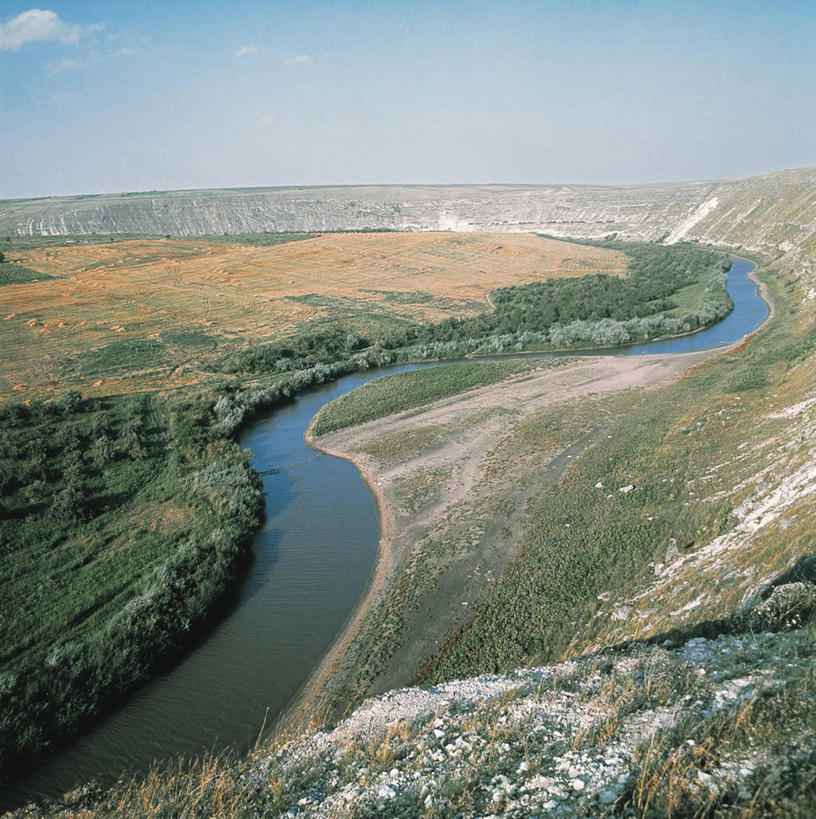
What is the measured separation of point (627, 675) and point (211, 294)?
6585cm

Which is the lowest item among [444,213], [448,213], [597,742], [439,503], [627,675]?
[439,503]

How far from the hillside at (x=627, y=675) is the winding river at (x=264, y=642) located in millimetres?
1782

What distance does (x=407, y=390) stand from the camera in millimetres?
34969

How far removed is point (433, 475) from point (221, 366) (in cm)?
2461

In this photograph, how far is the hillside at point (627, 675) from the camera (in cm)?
570

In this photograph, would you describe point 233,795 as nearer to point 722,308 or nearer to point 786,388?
point 786,388

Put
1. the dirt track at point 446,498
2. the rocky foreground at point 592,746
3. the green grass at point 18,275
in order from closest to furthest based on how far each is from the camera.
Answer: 1. the rocky foreground at point 592,746
2. the dirt track at point 446,498
3. the green grass at point 18,275

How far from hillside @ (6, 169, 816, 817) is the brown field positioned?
32.0m

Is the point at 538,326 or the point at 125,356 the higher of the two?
the point at 538,326

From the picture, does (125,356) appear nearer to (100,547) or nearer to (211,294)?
(211,294)

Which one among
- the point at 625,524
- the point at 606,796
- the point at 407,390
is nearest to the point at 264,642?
the point at 625,524

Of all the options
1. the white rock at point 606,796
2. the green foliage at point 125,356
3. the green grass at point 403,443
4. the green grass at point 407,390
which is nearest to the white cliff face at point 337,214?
the green grass at point 407,390

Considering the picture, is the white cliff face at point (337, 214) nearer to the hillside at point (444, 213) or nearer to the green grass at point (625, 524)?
the hillside at point (444, 213)

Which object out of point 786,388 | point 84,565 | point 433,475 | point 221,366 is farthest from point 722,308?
point 84,565
